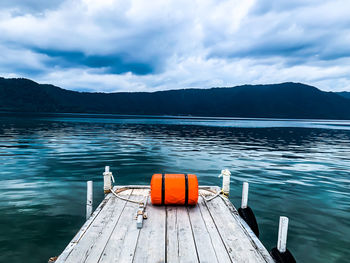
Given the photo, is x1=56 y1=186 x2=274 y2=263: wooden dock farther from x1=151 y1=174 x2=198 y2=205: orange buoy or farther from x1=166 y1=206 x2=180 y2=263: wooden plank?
x1=151 y1=174 x2=198 y2=205: orange buoy

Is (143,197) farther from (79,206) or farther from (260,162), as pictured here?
(260,162)

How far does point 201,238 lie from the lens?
486 centimetres

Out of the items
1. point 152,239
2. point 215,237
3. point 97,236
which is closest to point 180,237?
point 152,239

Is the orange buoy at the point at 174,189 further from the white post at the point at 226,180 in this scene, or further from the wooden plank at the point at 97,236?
the white post at the point at 226,180

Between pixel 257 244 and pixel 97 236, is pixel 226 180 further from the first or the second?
pixel 97 236

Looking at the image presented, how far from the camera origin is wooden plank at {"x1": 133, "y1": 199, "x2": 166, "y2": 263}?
162 inches

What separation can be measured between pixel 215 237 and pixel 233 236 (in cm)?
42

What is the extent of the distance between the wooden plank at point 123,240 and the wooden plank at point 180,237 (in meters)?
0.74

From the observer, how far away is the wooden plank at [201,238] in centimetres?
421

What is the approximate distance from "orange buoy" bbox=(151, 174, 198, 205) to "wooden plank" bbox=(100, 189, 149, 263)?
84 centimetres

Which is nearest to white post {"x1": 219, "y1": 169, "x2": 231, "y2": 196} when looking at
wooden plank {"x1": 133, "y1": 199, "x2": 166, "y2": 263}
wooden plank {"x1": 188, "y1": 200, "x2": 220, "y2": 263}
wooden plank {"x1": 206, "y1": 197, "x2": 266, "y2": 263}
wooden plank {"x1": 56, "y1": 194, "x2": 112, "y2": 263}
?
wooden plank {"x1": 206, "y1": 197, "x2": 266, "y2": 263}

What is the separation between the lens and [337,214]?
914 centimetres

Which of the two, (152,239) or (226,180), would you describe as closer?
(152,239)

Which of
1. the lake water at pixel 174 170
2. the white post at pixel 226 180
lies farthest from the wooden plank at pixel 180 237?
the lake water at pixel 174 170
